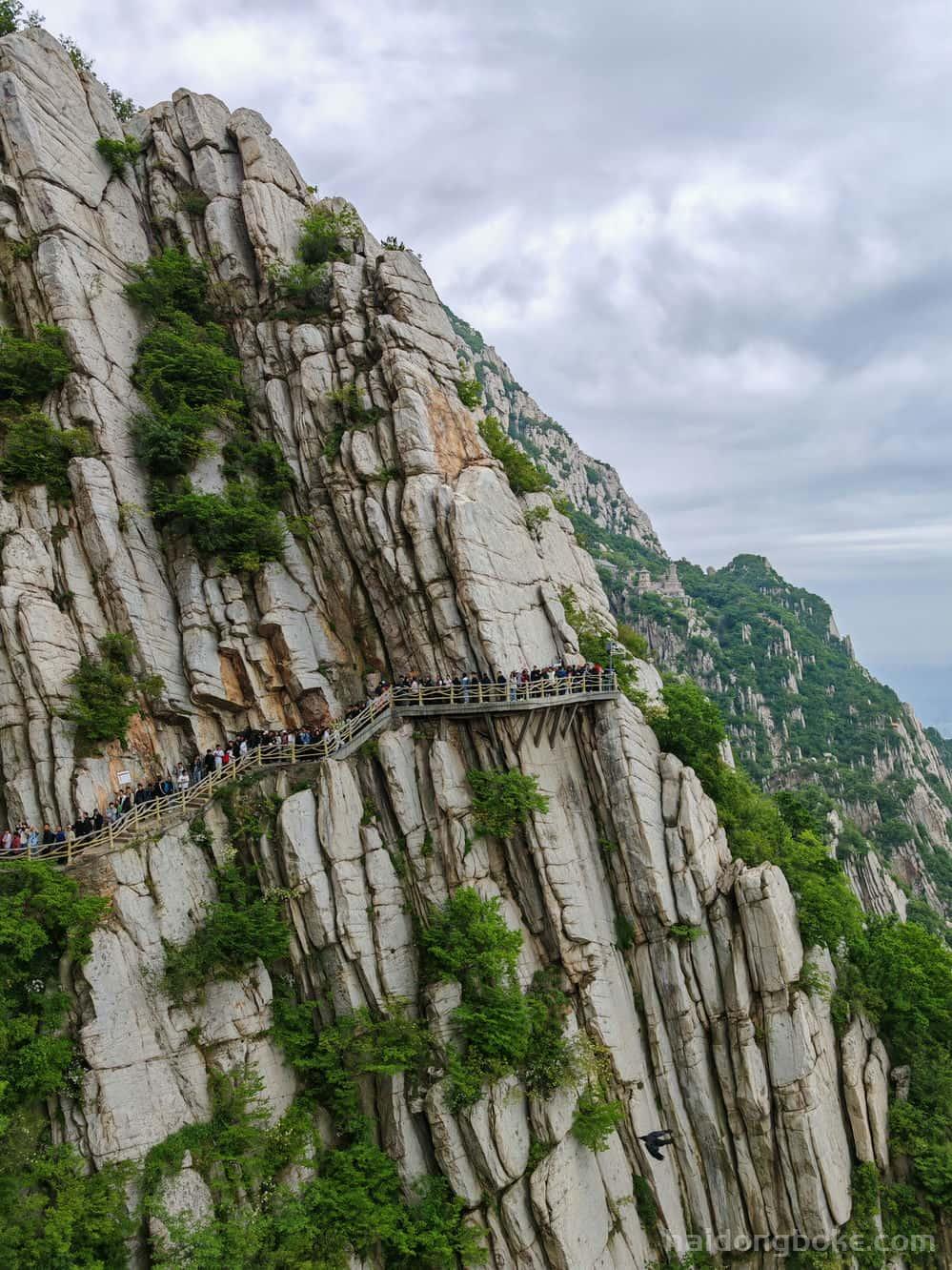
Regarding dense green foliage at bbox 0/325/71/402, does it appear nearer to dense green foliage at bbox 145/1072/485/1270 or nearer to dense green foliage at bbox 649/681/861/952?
dense green foliage at bbox 145/1072/485/1270

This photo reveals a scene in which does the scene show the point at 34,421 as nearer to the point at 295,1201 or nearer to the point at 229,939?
the point at 229,939

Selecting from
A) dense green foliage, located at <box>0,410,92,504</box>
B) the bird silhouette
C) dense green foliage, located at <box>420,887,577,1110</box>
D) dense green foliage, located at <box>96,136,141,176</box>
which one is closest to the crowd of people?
dense green foliage, located at <box>420,887,577,1110</box>

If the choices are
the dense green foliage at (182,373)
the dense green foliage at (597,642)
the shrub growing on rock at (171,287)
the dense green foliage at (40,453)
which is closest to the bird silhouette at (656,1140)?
the dense green foliage at (597,642)

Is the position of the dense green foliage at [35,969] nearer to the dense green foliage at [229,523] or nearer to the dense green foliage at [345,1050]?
the dense green foliage at [345,1050]

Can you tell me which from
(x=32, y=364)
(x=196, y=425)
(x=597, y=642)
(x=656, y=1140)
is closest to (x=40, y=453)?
(x=32, y=364)

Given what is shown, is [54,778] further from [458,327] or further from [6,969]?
[458,327]

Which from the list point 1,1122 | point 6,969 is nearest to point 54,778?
point 6,969
